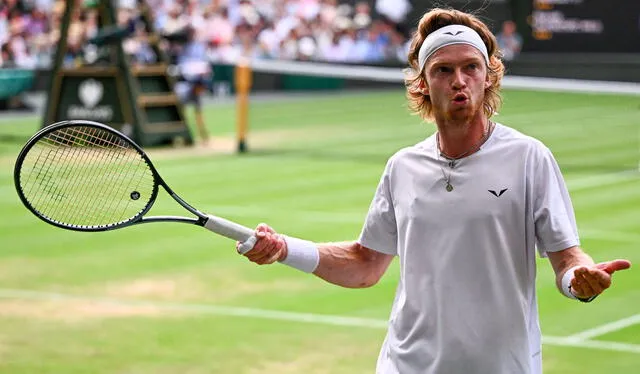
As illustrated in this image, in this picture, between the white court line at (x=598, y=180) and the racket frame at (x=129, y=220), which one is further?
the white court line at (x=598, y=180)

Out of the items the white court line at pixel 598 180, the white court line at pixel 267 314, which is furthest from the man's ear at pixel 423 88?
the white court line at pixel 598 180

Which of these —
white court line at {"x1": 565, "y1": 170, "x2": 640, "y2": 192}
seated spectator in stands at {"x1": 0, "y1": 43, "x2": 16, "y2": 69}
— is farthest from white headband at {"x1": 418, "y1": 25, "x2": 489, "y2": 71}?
seated spectator in stands at {"x1": 0, "y1": 43, "x2": 16, "y2": 69}

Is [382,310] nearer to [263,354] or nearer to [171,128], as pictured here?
[263,354]

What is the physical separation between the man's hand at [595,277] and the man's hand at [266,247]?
1211 millimetres

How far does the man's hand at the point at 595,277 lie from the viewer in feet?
14.1

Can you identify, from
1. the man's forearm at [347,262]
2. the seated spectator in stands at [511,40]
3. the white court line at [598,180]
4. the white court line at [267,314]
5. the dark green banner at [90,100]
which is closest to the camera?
the man's forearm at [347,262]

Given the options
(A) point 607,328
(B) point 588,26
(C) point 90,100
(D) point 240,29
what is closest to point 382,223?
(A) point 607,328

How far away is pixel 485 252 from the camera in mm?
4641

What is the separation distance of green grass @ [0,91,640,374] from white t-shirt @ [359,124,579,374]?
13.0 feet

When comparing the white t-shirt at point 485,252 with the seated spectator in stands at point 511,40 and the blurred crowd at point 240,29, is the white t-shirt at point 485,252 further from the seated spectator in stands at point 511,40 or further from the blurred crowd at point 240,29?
the seated spectator in stands at point 511,40

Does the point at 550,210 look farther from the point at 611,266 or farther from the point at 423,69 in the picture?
the point at 423,69

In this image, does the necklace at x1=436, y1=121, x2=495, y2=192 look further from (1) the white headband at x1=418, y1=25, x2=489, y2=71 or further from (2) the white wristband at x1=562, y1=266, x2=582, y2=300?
(2) the white wristband at x1=562, y1=266, x2=582, y2=300

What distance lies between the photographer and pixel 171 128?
23.2m

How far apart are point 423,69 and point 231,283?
675 centimetres
